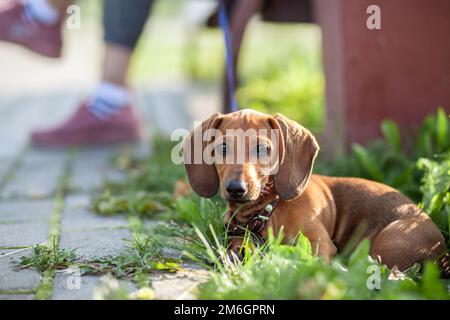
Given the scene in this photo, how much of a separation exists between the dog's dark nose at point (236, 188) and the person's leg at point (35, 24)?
337 cm

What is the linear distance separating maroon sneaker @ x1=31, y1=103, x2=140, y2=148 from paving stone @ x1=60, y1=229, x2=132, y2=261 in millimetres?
2515

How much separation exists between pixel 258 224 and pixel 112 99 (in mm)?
2937

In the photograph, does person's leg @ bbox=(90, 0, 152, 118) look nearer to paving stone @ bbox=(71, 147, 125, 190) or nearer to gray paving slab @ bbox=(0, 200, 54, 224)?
paving stone @ bbox=(71, 147, 125, 190)

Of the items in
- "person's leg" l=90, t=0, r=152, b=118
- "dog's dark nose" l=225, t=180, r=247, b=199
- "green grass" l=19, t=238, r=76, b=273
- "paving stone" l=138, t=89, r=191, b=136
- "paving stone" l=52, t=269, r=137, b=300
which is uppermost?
"person's leg" l=90, t=0, r=152, b=118

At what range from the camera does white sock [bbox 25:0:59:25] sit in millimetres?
5801

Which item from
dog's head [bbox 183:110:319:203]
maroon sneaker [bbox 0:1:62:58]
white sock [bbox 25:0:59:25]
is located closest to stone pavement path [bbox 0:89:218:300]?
dog's head [bbox 183:110:319:203]

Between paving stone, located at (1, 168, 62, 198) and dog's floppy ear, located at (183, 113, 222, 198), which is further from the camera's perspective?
paving stone, located at (1, 168, 62, 198)

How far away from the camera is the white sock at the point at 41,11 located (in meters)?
5.80

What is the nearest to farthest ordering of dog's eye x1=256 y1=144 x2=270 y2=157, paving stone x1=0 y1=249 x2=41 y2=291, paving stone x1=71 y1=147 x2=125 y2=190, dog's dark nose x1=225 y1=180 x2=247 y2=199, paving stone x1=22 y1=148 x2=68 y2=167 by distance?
1. paving stone x1=0 y1=249 x2=41 y2=291
2. dog's dark nose x1=225 y1=180 x2=247 y2=199
3. dog's eye x1=256 y1=144 x2=270 y2=157
4. paving stone x1=71 y1=147 x2=125 y2=190
5. paving stone x1=22 y1=148 x2=68 y2=167

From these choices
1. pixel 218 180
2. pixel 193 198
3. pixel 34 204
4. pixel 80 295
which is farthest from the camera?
pixel 34 204
